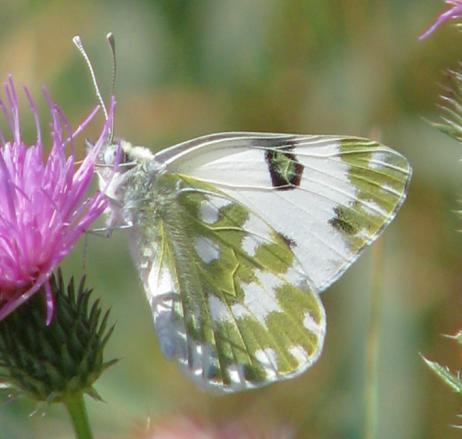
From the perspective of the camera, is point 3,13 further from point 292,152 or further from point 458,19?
point 458,19

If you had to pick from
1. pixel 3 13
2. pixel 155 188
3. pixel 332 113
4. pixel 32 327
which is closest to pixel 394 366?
pixel 332 113

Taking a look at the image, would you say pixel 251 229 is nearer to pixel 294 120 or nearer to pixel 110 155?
pixel 110 155

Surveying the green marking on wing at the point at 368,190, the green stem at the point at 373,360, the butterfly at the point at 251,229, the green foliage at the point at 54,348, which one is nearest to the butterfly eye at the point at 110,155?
the butterfly at the point at 251,229

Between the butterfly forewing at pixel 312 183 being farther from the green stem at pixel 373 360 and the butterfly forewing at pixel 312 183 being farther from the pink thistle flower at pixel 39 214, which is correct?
the pink thistle flower at pixel 39 214

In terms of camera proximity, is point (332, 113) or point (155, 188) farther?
point (332, 113)

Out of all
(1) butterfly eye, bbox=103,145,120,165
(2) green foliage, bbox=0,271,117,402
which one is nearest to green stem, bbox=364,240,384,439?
(2) green foliage, bbox=0,271,117,402

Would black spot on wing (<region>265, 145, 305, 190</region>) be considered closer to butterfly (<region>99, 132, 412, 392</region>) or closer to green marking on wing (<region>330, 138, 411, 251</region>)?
butterfly (<region>99, 132, 412, 392</region>)

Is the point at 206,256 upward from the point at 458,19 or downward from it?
downward

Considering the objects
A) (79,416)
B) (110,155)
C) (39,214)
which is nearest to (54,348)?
(79,416)
